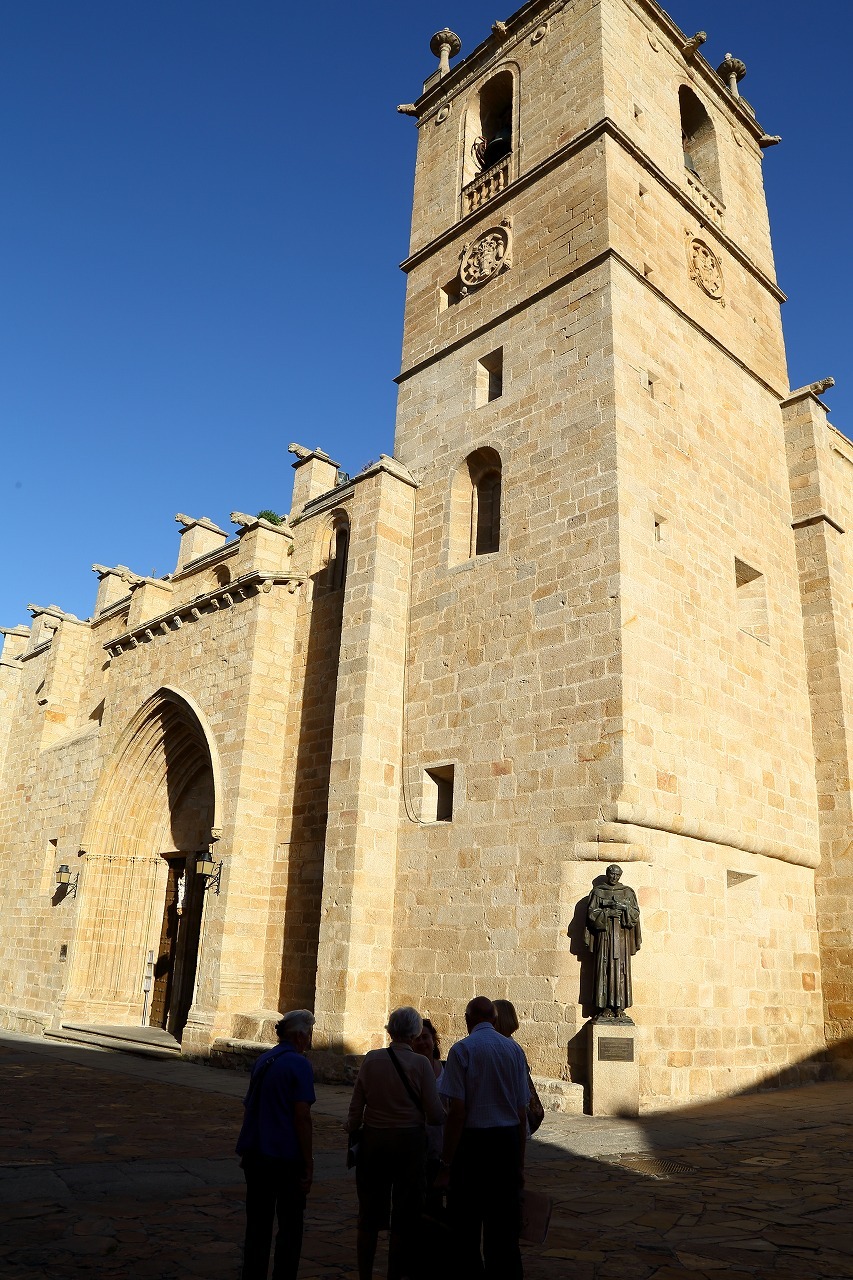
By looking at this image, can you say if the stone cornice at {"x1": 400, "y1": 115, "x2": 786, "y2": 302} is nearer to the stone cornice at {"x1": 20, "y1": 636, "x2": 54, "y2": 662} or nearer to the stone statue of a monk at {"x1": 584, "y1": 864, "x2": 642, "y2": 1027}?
the stone statue of a monk at {"x1": 584, "y1": 864, "x2": 642, "y2": 1027}

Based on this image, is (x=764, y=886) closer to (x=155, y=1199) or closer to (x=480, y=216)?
(x=155, y=1199)

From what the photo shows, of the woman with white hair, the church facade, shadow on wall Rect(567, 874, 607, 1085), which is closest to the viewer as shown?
the woman with white hair

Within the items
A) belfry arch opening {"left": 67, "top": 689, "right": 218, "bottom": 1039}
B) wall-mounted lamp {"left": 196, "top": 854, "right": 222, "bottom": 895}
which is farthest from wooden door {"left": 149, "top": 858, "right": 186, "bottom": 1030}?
wall-mounted lamp {"left": 196, "top": 854, "right": 222, "bottom": 895}

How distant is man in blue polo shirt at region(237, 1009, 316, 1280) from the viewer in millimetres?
3605

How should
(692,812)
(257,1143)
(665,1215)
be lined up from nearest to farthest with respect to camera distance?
1. (257,1143)
2. (665,1215)
3. (692,812)

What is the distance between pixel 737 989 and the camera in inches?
407

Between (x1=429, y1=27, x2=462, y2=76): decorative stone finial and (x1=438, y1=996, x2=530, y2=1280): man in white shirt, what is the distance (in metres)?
18.3

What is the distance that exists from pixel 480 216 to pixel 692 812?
964cm

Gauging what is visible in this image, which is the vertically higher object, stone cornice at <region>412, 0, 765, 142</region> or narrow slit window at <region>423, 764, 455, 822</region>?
stone cornice at <region>412, 0, 765, 142</region>

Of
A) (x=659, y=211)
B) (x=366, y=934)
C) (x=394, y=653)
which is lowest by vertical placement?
(x=366, y=934)

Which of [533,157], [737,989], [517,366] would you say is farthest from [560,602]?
[533,157]

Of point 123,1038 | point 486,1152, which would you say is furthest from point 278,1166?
point 123,1038

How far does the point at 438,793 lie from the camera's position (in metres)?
11.7

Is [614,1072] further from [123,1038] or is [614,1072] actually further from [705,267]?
[705,267]
